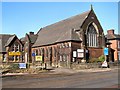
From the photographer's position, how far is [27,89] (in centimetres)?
1518

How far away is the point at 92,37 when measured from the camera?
5669cm

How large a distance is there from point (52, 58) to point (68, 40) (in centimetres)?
1013

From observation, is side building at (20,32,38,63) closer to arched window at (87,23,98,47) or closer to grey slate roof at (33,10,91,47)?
grey slate roof at (33,10,91,47)

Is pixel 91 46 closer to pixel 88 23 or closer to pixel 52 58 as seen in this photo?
pixel 88 23

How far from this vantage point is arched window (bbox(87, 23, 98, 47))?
5580 centimetres

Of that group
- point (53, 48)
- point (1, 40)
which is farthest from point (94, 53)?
A: point (1, 40)

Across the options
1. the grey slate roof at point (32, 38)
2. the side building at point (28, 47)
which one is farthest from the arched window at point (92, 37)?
the grey slate roof at point (32, 38)

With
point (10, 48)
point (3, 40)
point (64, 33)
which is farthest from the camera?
point (3, 40)

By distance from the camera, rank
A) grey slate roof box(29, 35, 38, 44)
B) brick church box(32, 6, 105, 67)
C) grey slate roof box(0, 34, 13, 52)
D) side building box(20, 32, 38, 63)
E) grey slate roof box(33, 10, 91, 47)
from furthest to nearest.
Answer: grey slate roof box(29, 35, 38, 44) < side building box(20, 32, 38, 63) < grey slate roof box(0, 34, 13, 52) < grey slate roof box(33, 10, 91, 47) < brick church box(32, 6, 105, 67)

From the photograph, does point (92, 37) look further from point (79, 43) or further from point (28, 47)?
point (28, 47)

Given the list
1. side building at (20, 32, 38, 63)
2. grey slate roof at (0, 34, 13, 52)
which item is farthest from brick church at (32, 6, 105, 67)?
grey slate roof at (0, 34, 13, 52)

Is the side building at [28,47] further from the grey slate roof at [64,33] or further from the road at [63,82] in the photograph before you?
the road at [63,82]

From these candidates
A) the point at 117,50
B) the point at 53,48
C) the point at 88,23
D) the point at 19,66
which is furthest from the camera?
the point at 117,50

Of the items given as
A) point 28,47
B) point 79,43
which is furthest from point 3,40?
point 79,43
